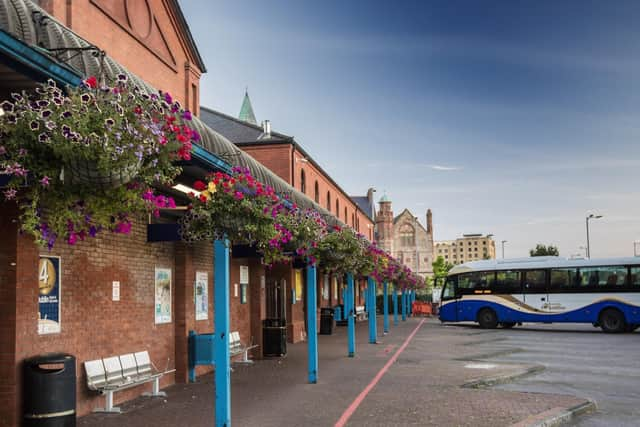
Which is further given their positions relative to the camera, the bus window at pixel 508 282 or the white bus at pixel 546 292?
the bus window at pixel 508 282

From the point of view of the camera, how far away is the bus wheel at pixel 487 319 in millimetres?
32062

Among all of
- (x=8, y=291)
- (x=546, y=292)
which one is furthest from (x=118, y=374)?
(x=546, y=292)

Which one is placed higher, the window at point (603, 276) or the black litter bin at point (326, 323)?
the window at point (603, 276)

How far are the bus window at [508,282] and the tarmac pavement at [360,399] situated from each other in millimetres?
16114

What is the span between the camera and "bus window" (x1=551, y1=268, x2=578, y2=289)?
29.4m

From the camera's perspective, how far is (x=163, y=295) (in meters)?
12.2

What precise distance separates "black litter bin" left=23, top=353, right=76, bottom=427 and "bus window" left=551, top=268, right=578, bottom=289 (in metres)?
25.9

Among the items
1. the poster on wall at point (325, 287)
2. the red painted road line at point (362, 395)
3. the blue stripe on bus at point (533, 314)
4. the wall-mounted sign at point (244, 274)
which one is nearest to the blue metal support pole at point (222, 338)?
the red painted road line at point (362, 395)

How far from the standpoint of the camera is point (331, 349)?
19703 millimetres

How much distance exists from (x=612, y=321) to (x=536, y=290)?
3.58 meters

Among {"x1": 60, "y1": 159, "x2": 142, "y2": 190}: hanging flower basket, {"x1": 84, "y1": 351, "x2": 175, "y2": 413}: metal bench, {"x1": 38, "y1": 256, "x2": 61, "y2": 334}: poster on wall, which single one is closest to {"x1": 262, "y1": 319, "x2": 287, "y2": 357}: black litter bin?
{"x1": 84, "y1": 351, "x2": 175, "y2": 413}: metal bench

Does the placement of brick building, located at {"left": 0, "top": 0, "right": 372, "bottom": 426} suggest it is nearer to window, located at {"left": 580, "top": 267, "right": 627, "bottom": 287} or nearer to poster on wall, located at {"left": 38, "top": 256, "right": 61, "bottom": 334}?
poster on wall, located at {"left": 38, "top": 256, "right": 61, "bottom": 334}

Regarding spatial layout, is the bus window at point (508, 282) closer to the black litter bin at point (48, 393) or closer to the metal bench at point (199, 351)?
the metal bench at point (199, 351)

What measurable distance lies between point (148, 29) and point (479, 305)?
20.9 meters
